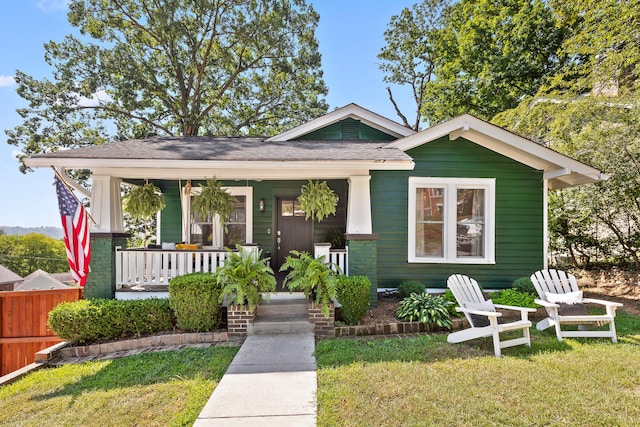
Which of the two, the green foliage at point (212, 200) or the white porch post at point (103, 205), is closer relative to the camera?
the white porch post at point (103, 205)

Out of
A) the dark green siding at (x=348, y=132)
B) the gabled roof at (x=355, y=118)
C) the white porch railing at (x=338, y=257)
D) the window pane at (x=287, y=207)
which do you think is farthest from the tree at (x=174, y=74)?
the white porch railing at (x=338, y=257)

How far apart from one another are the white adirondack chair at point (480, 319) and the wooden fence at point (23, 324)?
692 cm

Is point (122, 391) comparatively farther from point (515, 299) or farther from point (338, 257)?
point (515, 299)

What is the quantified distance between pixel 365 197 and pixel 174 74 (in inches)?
612

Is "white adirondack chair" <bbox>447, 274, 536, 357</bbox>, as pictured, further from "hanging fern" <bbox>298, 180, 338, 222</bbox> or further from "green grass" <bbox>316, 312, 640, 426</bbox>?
"hanging fern" <bbox>298, 180, 338, 222</bbox>

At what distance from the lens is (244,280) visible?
4746 mm

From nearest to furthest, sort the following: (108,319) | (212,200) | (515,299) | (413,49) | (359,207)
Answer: (108,319)
(515,299)
(359,207)
(212,200)
(413,49)

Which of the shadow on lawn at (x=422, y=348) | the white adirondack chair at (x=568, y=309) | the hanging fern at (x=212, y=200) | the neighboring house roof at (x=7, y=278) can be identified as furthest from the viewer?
the neighboring house roof at (x=7, y=278)

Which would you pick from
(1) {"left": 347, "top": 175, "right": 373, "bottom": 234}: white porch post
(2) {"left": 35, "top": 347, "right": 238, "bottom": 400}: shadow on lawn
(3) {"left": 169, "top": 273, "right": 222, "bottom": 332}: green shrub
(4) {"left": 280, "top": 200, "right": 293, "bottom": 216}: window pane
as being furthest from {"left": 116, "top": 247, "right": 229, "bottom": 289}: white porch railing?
(4) {"left": 280, "top": 200, "right": 293, "bottom": 216}: window pane

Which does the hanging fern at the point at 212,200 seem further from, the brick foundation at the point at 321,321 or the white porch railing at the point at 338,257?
the brick foundation at the point at 321,321

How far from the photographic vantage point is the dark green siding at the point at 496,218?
266 inches

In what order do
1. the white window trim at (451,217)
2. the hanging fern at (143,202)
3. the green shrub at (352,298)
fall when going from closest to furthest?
1. the green shrub at (352,298)
2. the hanging fern at (143,202)
3. the white window trim at (451,217)

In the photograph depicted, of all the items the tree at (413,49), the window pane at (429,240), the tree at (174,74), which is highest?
the tree at (413,49)

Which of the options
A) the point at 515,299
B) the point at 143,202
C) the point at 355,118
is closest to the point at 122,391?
the point at 143,202
